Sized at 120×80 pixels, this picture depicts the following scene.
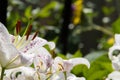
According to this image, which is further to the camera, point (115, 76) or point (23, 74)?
point (115, 76)

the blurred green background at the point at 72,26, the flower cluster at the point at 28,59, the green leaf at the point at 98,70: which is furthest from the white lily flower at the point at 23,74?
the green leaf at the point at 98,70

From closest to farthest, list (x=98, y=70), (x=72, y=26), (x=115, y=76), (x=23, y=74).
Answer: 1. (x=23, y=74)
2. (x=115, y=76)
3. (x=98, y=70)
4. (x=72, y=26)

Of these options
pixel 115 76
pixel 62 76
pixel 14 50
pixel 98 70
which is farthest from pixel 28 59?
pixel 98 70

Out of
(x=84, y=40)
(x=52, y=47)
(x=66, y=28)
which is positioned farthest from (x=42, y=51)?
(x=84, y=40)

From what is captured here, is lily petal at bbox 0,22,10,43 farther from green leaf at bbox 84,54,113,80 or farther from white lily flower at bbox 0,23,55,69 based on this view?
green leaf at bbox 84,54,113,80

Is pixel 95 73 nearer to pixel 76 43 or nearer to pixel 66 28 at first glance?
pixel 66 28

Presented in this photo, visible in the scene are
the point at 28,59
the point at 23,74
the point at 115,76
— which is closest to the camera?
the point at 28,59

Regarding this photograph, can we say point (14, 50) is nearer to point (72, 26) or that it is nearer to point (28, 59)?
point (28, 59)

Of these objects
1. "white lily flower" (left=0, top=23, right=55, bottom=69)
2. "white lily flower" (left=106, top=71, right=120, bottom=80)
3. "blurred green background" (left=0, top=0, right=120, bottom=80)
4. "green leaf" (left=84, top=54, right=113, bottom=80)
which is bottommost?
"white lily flower" (left=0, top=23, right=55, bottom=69)

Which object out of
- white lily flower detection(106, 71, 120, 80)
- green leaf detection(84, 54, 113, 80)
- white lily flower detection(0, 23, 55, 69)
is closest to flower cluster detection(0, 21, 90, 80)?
white lily flower detection(0, 23, 55, 69)
